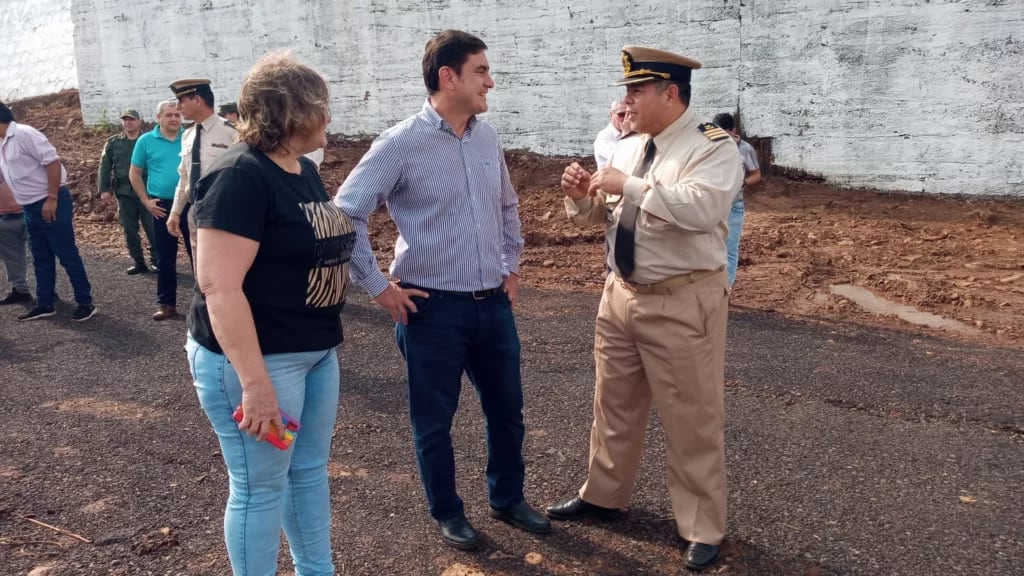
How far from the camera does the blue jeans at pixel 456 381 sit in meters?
3.45

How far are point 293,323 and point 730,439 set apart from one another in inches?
109

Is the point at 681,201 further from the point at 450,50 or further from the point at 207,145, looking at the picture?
the point at 207,145

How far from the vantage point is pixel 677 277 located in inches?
134

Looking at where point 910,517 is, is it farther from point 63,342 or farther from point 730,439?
point 63,342

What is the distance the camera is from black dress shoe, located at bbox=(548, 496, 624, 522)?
149 inches

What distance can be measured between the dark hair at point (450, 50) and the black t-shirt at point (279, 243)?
881 mm

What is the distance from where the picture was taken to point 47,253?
7652 millimetres

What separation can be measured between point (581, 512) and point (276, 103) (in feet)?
7.31

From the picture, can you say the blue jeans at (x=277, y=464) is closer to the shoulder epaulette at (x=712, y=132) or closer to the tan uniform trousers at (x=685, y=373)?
the tan uniform trousers at (x=685, y=373)

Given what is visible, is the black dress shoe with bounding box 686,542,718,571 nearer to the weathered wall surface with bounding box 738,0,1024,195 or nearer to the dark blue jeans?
the dark blue jeans

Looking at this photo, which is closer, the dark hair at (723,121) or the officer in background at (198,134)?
the officer in background at (198,134)

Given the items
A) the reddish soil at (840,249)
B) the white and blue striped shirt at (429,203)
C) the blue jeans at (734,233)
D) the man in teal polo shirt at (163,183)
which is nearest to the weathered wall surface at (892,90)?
the reddish soil at (840,249)

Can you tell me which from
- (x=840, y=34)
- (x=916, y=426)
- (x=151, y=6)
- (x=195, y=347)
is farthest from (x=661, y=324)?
(x=151, y=6)

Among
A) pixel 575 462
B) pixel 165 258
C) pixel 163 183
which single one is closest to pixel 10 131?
pixel 163 183
